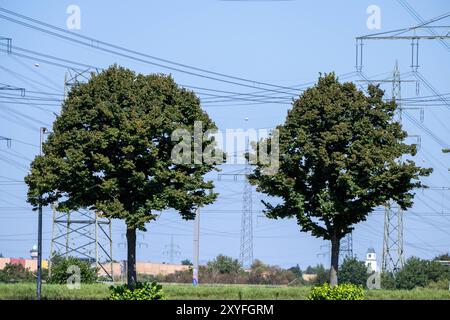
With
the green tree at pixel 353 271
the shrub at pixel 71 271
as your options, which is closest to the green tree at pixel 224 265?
the green tree at pixel 353 271

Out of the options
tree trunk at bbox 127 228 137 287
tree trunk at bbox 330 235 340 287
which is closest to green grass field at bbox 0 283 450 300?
tree trunk at bbox 330 235 340 287

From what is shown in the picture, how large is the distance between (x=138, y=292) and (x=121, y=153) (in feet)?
29.2

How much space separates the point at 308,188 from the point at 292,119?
164 inches

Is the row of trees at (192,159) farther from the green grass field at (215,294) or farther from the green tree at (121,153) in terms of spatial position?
the green grass field at (215,294)

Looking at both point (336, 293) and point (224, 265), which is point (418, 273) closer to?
point (224, 265)

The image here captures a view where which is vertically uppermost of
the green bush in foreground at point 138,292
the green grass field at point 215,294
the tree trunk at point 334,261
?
the tree trunk at point 334,261

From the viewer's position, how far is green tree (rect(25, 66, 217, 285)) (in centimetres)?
4884

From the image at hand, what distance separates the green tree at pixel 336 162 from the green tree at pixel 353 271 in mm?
53048

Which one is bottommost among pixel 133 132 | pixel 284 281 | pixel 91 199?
pixel 284 281

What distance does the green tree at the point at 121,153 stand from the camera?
1923 inches

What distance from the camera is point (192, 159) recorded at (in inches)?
2034

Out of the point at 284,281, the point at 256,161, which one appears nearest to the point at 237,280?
the point at 284,281

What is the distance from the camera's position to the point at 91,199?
5106 centimetres
